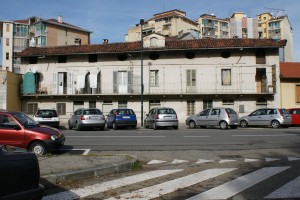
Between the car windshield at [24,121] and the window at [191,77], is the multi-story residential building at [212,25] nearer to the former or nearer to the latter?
the window at [191,77]

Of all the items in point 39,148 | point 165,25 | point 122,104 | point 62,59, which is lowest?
point 39,148

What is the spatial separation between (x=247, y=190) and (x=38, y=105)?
33.4 metres

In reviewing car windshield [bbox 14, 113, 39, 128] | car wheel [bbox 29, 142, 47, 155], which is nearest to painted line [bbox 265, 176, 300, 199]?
car wheel [bbox 29, 142, 47, 155]

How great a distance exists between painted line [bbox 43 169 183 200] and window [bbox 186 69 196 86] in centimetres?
2707

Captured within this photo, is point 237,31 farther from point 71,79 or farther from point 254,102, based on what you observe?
point 71,79

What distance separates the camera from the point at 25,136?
10.6 m

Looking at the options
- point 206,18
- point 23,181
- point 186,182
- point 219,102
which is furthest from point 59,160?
point 206,18

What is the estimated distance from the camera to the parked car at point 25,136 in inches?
415

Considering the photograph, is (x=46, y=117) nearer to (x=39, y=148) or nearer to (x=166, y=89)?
(x=39, y=148)

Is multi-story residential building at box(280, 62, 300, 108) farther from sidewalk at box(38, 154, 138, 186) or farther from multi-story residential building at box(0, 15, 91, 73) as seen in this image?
multi-story residential building at box(0, 15, 91, 73)

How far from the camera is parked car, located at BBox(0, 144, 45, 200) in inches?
144

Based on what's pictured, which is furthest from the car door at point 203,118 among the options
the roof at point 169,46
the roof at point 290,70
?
the roof at point 290,70

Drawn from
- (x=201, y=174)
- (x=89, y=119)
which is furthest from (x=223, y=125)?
(x=201, y=174)

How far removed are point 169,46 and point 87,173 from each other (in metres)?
28.4
